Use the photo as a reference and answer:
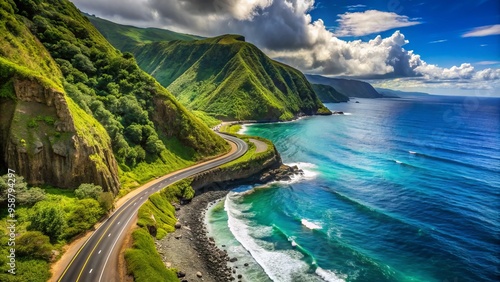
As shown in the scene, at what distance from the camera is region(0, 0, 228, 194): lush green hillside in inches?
2980

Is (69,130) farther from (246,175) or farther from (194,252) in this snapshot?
(246,175)

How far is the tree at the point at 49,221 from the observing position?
44.5 metres

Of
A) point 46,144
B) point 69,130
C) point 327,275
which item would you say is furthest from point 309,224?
point 46,144

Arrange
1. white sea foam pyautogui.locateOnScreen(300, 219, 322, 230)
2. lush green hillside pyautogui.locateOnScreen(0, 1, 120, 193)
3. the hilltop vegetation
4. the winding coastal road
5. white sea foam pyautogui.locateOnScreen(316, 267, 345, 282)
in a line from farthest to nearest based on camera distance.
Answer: white sea foam pyautogui.locateOnScreen(300, 219, 322, 230), lush green hillside pyautogui.locateOnScreen(0, 1, 120, 193), the hilltop vegetation, white sea foam pyautogui.locateOnScreen(316, 267, 345, 282), the winding coastal road

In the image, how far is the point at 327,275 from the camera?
4872cm

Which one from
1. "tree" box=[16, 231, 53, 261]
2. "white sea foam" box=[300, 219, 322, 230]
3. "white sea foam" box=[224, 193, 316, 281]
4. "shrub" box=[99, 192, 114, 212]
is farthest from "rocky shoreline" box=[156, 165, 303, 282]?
"white sea foam" box=[300, 219, 322, 230]

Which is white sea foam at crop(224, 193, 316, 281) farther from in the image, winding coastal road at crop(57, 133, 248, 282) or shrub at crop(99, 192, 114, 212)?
shrub at crop(99, 192, 114, 212)

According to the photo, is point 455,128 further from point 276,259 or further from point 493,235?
point 276,259

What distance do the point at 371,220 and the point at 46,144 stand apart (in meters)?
73.1

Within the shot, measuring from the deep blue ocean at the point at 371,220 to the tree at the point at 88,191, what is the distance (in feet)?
83.9

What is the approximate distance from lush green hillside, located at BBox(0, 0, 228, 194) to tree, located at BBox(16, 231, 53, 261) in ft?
96.1

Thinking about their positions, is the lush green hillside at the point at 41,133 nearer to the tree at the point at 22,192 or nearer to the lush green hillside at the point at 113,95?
the tree at the point at 22,192

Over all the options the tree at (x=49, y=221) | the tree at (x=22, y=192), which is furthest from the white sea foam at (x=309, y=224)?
the tree at (x=22, y=192)

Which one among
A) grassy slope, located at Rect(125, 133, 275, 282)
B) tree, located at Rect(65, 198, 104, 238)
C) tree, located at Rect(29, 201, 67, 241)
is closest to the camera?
grassy slope, located at Rect(125, 133, 275, 282)
